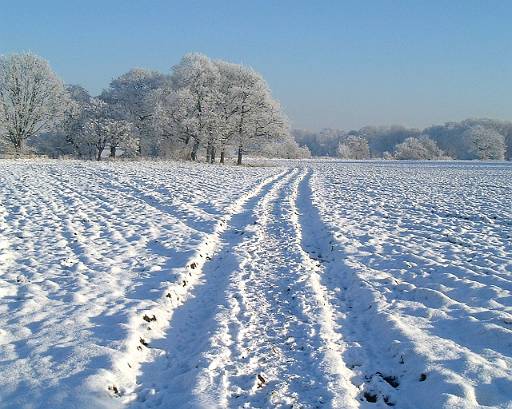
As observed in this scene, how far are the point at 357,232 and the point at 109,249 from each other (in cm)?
717

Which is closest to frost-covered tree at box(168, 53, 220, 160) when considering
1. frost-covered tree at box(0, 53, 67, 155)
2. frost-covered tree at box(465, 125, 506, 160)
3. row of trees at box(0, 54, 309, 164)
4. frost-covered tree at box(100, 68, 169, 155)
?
row of trees at box(0, 54, 309, 164)

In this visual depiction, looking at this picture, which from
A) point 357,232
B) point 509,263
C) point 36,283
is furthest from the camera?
point 357,232

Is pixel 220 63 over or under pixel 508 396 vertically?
over

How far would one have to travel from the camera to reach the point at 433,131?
455 feet

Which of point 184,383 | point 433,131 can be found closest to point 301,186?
point 184,383

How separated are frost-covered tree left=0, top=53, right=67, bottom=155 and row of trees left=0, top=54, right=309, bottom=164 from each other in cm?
9

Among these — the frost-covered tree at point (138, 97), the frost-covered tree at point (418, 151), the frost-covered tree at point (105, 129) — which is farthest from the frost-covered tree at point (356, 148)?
the frost-covered tree at point (105, 129)

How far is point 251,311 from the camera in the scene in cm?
675

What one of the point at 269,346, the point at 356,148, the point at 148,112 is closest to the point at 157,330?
the point at 269,346

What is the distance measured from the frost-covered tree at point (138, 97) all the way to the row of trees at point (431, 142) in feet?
254

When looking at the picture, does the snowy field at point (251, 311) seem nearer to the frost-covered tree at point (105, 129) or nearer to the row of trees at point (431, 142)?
the frost-covered tree at point (105, 129)

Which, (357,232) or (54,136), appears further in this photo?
(54,136)

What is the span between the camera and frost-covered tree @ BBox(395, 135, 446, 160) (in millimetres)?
107438

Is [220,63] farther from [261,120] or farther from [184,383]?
[184,383]
